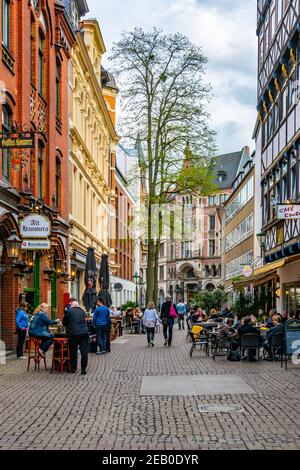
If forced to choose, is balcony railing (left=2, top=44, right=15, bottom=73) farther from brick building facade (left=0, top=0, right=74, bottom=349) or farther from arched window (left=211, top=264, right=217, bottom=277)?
arched window (left=211, top=264, right=217, bottom=277)

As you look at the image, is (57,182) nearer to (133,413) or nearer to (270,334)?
(270,334)

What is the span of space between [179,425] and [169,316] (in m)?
17.0

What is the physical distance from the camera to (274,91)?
35.9m

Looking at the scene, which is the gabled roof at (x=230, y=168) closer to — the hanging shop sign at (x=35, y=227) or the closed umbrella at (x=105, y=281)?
the closed umbrella at (x=105, y=281)

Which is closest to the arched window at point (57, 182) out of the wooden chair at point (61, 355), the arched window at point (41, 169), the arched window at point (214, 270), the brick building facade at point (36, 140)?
the brick building facade at point (36, 140)

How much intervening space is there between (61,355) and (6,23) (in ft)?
32.8

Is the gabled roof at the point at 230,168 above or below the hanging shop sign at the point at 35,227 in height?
above

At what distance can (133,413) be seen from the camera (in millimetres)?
11141

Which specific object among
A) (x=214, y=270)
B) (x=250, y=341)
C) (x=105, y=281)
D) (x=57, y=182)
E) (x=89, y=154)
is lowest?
(x=250, y=341)

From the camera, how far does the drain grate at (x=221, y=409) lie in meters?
11.2

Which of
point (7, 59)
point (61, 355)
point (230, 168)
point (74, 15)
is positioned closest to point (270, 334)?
point (61, 355)

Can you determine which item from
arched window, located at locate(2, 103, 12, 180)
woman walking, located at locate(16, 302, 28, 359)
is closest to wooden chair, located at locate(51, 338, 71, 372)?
woman walking, located at locate(16, 302, 28, 359)

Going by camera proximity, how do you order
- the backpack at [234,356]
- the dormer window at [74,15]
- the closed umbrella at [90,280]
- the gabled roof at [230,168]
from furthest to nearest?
the gabled roof at [230,168]
the dormer window at [74,15]
the closed umbrella at [90,280]
the backpack at [234,356]

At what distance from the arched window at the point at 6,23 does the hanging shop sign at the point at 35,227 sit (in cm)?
482
